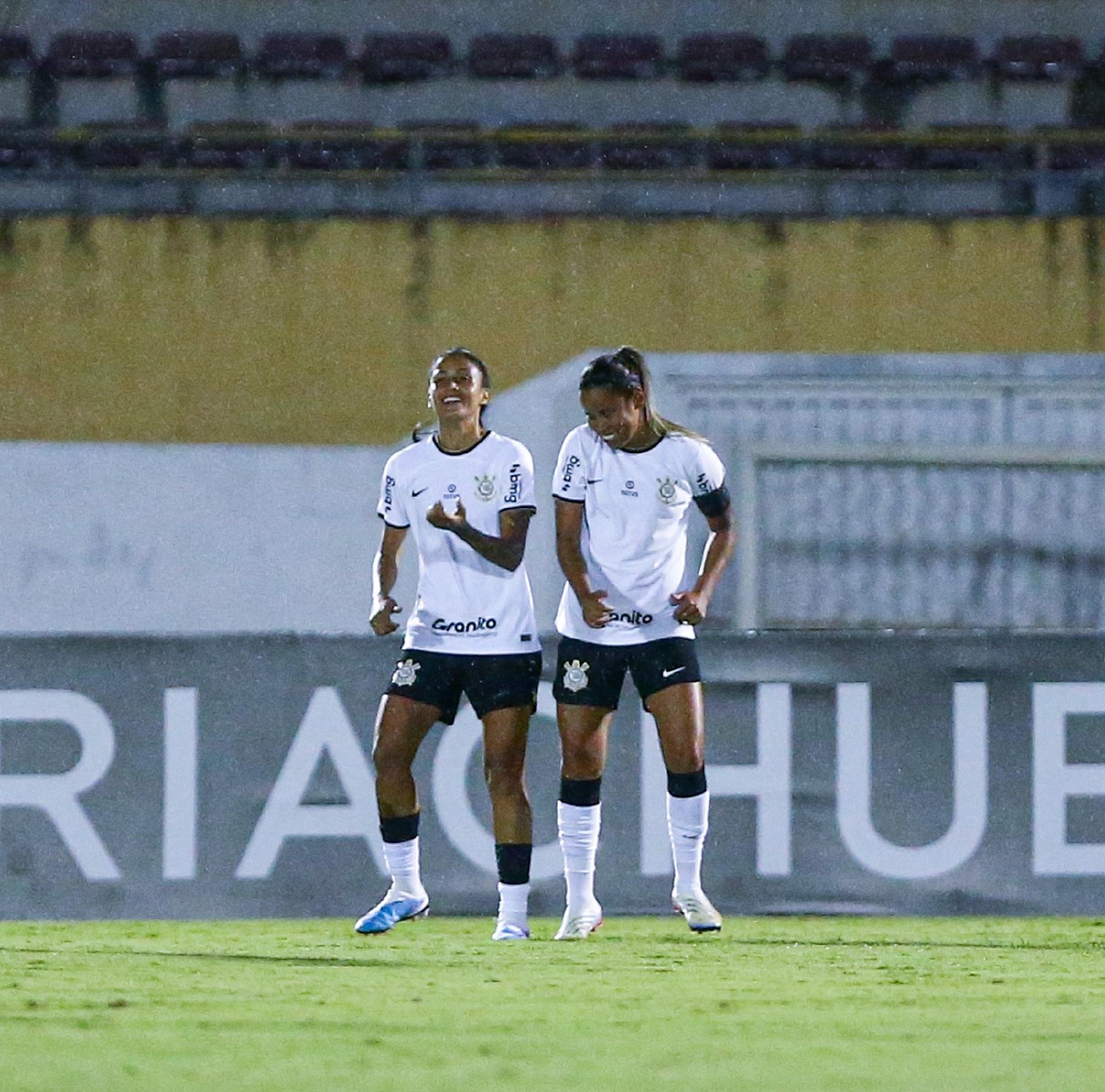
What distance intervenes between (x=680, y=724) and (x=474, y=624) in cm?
66

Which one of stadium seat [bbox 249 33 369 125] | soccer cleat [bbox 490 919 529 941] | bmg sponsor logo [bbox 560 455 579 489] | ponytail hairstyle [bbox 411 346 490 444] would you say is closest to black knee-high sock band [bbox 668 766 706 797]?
soccer cleat [bbox 490 919 529 941]

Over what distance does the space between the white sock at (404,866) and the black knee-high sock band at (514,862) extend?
29 centimetres

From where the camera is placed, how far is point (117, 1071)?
13.2ft

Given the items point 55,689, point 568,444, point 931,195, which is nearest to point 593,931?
point 568,444

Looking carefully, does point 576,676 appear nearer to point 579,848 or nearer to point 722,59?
point 579,848

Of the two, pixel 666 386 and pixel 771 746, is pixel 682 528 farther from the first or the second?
pixel 666 386

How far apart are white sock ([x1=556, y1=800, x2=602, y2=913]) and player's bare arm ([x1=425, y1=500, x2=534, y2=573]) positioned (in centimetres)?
76

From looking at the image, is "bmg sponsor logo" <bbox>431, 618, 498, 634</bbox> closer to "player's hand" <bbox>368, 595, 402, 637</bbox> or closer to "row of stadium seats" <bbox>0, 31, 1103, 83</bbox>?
"player's hand" <bbox>368, 595, 402, 637</bbox>

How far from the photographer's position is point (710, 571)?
6.70 meters

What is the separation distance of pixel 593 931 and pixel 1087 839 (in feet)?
5.61

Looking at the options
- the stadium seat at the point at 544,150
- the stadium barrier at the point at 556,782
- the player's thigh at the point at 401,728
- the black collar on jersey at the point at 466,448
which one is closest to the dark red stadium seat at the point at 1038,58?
the stadium seat at the point at 544,150

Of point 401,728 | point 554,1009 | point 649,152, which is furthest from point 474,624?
point 649,152

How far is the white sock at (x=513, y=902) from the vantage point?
6617 mm

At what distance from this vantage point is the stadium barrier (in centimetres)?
736
